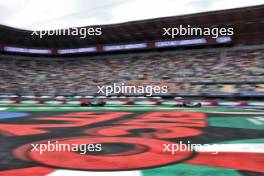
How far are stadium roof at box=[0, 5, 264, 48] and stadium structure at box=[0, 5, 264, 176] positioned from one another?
14cm

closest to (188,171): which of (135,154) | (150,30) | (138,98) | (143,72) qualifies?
(135,154)

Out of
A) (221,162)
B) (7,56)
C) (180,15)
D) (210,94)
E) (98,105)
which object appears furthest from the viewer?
(7,56)

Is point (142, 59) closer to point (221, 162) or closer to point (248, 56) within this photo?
point (248, 56)

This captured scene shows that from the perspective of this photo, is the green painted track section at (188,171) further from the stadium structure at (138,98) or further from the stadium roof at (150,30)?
the stadium roof at (150,30)

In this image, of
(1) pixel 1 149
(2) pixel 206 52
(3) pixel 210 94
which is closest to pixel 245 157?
(1) pixel 1 149

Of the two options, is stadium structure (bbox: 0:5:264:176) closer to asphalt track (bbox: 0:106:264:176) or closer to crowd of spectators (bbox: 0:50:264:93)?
asphalt track (bbox: 0:106:264:176)

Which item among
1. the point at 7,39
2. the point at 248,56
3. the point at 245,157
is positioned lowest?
the point at 245,157

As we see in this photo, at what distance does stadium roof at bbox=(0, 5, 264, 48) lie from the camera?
4247 cm

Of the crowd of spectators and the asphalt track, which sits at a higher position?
the crowd of spectators

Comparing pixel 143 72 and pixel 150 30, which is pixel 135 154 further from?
pixel 150 30

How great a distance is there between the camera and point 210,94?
129ft

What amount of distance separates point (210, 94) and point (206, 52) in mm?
11612

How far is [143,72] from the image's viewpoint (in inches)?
1950

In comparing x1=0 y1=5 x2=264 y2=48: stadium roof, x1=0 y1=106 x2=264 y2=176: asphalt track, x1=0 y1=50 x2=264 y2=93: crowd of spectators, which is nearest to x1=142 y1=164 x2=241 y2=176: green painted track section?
x1=0 y1=106 x2=264 y2=176: asphalt track
